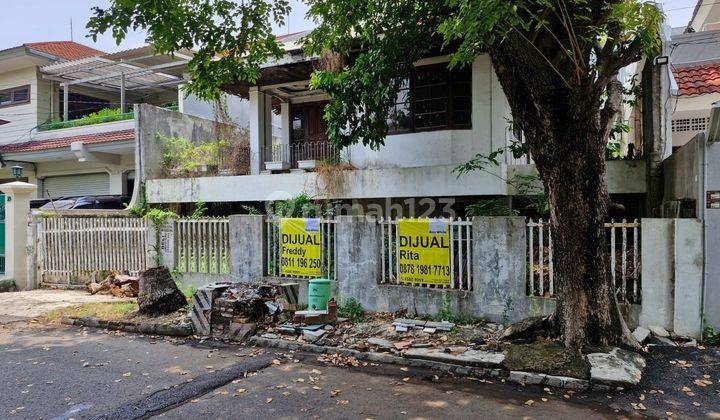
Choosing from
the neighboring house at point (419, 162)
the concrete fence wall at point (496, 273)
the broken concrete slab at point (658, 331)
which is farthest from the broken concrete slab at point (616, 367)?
the neighboring house at point (419, 162)

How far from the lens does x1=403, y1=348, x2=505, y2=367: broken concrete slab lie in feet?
17.9

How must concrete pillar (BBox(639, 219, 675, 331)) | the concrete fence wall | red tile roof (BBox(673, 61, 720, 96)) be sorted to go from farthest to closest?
red tile roof (BBox(673, 61, 720, 96)), concrete pillar (BBox(639, 219, 675, 331)), the concrete fence wall

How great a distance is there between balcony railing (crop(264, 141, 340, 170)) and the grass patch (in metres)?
5.03

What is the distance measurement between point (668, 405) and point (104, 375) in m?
5.88

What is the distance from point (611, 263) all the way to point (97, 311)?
851cm

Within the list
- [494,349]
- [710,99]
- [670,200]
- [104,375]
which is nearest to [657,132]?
[670,200]

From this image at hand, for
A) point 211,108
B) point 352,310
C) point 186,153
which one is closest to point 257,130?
point 186,153

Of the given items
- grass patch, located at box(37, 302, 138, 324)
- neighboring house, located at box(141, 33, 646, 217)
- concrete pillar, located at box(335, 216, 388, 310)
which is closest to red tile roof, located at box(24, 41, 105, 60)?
neighboring house, located at box(141, 33, 646, 217)

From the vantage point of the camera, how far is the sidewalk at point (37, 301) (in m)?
8.67

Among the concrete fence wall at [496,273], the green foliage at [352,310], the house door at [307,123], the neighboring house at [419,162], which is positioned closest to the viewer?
the concrete fence wall at [496,273]

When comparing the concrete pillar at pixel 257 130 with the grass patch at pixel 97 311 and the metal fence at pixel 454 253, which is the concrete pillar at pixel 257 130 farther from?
the metal fence at pixel 454 253

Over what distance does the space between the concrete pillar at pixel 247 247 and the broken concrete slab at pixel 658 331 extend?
627 centimetres

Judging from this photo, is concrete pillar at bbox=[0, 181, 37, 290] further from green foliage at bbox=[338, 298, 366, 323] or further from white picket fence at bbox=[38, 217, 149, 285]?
green foliage at bbox=[338, 298, 366, 323]

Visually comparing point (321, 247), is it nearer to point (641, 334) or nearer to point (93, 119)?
point (641, 334)
